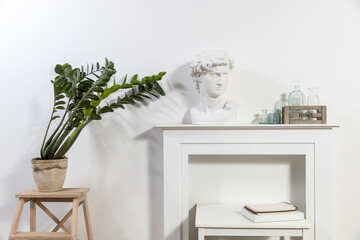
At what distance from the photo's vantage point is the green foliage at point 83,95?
189cm

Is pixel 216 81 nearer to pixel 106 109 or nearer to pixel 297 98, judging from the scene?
pixel 297 98

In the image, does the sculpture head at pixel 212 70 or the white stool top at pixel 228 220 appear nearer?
the white stool top at pixel 228 220

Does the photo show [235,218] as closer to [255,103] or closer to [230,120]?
[230,120]

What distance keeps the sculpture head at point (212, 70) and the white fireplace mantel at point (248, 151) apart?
223 millimetres

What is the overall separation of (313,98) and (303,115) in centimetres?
14

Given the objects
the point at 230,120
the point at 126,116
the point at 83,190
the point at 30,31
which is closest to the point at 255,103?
the point at 230,120

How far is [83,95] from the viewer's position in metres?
1.90

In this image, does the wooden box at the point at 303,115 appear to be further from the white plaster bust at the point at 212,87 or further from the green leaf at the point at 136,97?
the green leaf at the point at 136,97

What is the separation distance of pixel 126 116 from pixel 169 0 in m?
0.79

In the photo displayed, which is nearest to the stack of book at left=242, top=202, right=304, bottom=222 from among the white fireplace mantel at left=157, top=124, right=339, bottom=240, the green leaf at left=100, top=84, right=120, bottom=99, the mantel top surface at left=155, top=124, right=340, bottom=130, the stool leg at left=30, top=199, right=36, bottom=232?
the white fireplace mantel at left=157, top=124, right=339, bottom=240

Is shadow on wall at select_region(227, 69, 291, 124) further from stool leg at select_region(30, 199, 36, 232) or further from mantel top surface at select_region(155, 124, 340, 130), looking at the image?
stool leg at select_region(30, 199, 36, 232)

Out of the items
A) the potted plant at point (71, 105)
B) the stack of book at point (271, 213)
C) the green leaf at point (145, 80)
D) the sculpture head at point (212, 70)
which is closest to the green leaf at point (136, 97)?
the potted plant at point (71, 105)

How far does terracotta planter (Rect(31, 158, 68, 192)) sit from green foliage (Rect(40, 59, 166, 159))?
5 cm

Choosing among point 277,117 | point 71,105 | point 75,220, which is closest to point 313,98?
point 277,117
